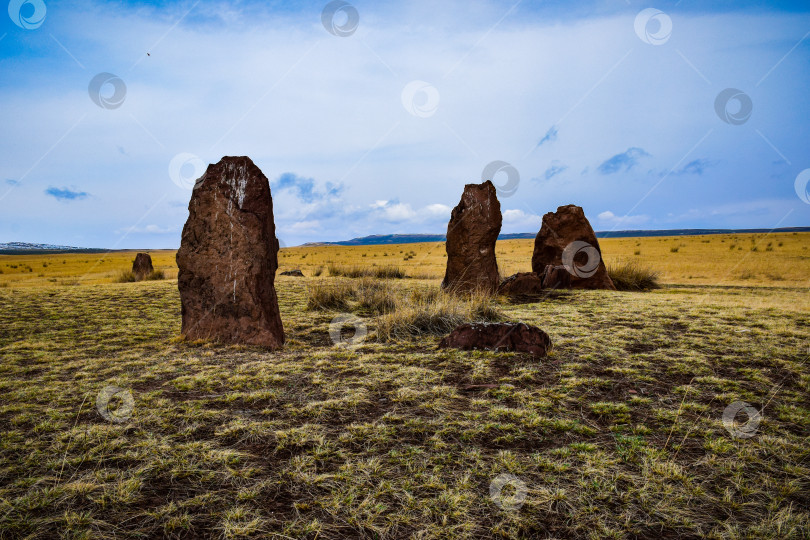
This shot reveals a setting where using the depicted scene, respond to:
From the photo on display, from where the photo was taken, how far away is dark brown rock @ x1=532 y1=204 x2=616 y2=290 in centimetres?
1123

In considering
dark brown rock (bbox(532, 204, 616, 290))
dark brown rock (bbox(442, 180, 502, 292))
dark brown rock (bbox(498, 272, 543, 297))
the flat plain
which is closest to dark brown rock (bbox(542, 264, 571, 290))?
dark brown rock (bbox(532, 204, 616, 290))

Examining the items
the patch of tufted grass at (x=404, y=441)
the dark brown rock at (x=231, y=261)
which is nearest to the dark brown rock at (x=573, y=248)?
the patch of tufted grass at (x=404, y=441)

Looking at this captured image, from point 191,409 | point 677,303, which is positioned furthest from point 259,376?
point 677,303

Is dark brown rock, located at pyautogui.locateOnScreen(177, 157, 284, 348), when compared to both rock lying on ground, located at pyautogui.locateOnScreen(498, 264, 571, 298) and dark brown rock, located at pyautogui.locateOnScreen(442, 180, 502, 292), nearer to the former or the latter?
dark brown rock, located at pyautogui.locateOnScreen(442, 180, 502, 292)

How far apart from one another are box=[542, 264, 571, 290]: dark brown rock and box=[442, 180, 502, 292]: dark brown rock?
5.54 ft

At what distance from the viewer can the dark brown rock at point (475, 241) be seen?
9.99 metres

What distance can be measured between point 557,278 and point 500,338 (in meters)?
6.51

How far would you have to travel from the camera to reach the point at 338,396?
12.8 ft

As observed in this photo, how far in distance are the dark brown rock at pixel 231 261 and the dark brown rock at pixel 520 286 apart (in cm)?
586

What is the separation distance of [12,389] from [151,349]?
1.60m

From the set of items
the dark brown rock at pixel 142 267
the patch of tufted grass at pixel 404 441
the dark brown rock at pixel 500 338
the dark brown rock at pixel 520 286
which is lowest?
the patch of tufted grass at pixel 404 441

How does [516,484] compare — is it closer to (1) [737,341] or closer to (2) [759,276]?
(1) [737,341]

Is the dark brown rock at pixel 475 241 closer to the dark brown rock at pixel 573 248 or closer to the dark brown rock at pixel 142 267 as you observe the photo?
the dark brown rock at pixel 573 248

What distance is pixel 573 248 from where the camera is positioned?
11.5 metres
